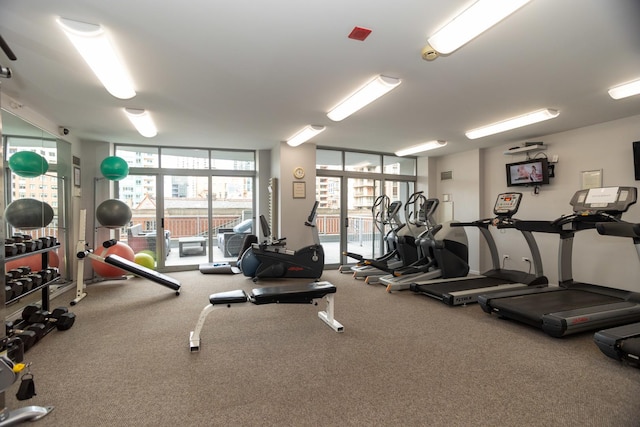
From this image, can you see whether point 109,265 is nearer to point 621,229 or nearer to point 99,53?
point 99,53

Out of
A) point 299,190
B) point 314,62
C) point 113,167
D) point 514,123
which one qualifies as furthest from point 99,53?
point 514,123

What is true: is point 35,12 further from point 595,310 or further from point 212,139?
point 595,310

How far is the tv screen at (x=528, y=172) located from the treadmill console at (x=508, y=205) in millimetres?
1293

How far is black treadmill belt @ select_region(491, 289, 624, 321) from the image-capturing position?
3428 millimetres

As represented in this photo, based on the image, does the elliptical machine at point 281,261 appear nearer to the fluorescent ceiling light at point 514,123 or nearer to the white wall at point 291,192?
the white wall at point 291,192

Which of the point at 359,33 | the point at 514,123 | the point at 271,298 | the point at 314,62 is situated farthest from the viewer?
the point at 514,123

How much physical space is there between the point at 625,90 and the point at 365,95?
2.73 m

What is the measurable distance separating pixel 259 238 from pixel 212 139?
2.25 metres

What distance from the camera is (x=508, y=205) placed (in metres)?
4.56

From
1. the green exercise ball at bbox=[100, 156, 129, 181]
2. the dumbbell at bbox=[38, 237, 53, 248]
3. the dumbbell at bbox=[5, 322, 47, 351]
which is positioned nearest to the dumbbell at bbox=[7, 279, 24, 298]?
the dumbbell at bbox=[5, 322, 47, 351]

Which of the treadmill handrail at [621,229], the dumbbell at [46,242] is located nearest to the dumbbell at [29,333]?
the dumbbell at [46,242]

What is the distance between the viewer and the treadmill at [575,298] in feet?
10.6

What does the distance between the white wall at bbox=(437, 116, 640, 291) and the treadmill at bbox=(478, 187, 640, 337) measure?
96 cm

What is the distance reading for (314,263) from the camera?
585cm
